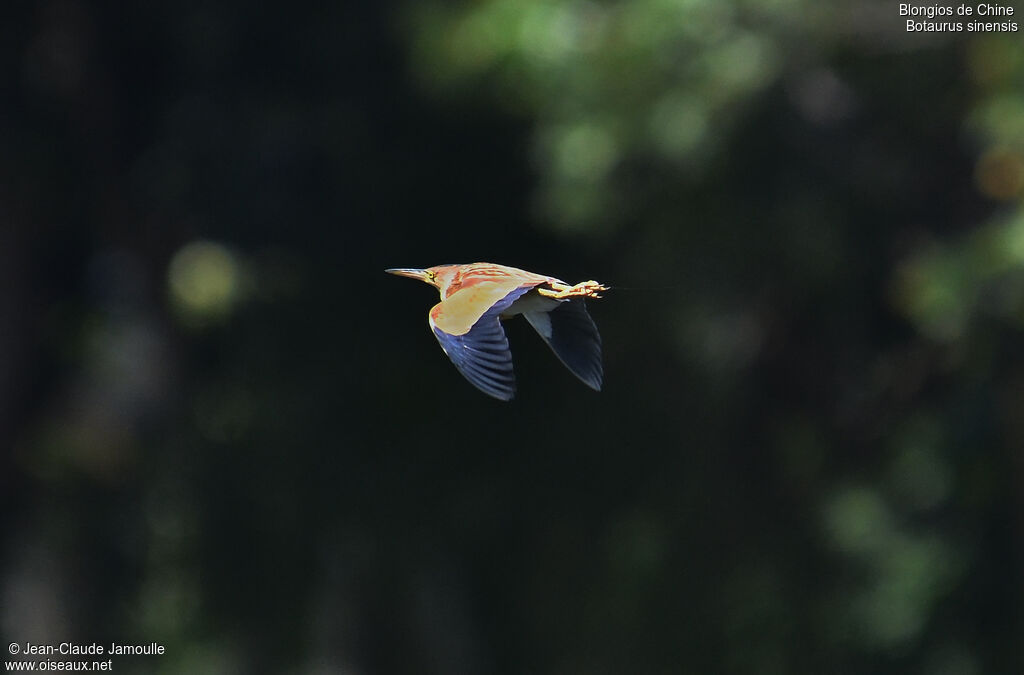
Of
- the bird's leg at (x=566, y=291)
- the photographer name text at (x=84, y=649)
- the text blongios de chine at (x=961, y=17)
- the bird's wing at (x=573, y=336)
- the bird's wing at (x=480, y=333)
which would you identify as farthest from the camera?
the photographer name text at (x=84, y=649)

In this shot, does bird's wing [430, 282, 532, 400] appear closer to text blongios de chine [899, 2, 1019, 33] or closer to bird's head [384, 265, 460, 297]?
bird's head [384, 265, 460, 297]

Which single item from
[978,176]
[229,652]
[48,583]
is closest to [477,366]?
[978,176]

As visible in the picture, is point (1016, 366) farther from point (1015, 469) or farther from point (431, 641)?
point (431, 641)

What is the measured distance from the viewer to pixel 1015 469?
7.44m

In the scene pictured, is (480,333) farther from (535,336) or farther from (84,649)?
(84,649)

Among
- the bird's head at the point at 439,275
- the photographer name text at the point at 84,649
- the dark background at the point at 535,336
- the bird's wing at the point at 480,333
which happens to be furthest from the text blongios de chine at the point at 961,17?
the photographer name text at the point at 84,649

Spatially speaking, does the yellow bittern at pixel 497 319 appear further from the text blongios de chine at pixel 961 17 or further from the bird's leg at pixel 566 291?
the text blongios de chine at pixel 961 17

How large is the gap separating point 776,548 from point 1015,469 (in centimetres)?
151

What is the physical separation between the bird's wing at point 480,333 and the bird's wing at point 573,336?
26cm

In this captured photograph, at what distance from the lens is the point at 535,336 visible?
290 inches

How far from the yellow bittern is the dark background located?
14.0ft

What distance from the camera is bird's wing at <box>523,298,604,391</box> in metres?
2.32

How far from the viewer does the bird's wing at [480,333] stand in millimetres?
1917

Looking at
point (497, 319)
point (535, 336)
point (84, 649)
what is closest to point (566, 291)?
point (497, 319)
